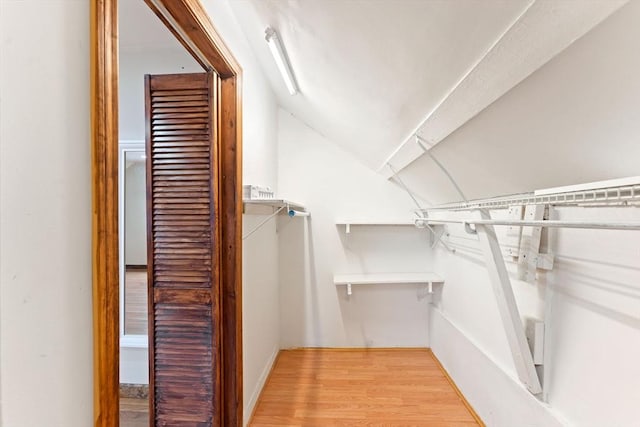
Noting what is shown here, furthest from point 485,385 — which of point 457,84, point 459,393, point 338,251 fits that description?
point 457,84

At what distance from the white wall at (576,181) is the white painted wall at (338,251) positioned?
1.18 metres

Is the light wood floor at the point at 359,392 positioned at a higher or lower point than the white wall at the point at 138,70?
lower

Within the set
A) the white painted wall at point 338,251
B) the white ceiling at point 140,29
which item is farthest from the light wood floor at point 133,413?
the white ceiling at point 140,29

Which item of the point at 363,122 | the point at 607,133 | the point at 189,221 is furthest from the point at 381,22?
the point at 189,221

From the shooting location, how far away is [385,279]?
2791 mm

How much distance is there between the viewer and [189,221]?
5.30 ft

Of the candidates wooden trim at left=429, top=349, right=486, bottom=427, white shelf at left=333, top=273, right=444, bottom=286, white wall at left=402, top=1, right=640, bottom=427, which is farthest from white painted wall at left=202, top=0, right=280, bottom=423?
wooden trim at left=429, top=349, right=486, bottom=427

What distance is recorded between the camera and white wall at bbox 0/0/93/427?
0.50 m

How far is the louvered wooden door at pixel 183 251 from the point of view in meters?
1.59

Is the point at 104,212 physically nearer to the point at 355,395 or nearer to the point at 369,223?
the point at 355,395

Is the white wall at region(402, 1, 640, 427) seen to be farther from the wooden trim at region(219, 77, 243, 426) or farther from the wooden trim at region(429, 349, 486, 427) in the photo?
the wooden trim at region(219, 77, 243, 426)

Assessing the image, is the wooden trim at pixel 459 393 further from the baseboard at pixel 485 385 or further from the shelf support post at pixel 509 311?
the shelf support post at pixel 509 311

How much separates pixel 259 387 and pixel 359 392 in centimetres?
72

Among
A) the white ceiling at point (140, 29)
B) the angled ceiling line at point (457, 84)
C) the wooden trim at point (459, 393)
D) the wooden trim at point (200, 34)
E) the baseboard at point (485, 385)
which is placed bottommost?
the wooden trim at point (459, 393)
